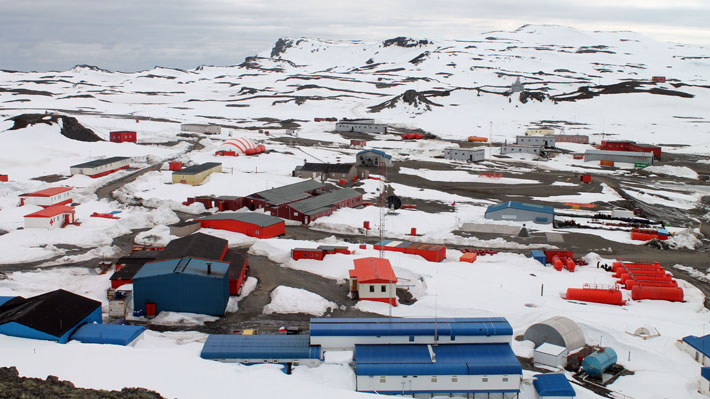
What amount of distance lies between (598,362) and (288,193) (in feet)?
71.5

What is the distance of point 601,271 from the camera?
2278 centimetres

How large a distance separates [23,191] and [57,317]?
23.1 meters

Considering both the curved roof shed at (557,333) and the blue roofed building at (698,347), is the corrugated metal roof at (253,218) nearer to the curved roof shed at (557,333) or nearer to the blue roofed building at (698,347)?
the curved roof shed at (557,333)

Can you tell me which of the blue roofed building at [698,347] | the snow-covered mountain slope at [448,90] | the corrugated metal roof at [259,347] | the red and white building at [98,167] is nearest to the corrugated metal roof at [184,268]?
the corrugated metal roof at [259,347]

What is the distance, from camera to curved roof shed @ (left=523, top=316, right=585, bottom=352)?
15766mm

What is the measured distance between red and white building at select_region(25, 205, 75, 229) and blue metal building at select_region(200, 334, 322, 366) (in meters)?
16.3

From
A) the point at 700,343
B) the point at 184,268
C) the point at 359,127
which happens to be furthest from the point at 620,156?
the point at 184,268

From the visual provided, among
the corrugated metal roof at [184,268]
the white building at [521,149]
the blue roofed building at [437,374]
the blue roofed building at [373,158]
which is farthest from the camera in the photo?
the white building at [521,149]

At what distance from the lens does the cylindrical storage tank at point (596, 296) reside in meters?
19.3

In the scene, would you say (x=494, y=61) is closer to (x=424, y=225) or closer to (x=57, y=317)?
(x=424, y=225)

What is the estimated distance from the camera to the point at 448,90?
102 meters

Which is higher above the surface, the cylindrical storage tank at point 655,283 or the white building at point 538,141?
the white building at point 538,141

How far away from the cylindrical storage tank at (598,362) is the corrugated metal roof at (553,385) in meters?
1.36

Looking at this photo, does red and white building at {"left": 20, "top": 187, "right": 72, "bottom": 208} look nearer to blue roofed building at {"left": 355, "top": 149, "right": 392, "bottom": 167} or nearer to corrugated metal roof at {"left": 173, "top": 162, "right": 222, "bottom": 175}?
corrugated metal roof at {"left": 173, "top": 162, "right": 222, "bottom": 175}
